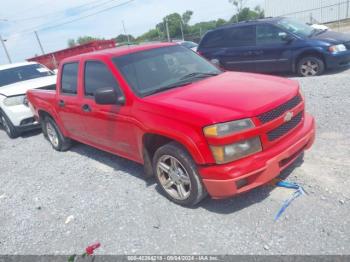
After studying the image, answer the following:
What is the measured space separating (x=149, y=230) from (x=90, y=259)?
0.63 metres

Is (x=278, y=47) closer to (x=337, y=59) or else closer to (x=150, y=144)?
(x=337, y=59)

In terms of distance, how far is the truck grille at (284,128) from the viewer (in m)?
3.17

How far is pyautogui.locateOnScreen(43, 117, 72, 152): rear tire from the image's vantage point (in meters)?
6.02

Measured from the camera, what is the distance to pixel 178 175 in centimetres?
352

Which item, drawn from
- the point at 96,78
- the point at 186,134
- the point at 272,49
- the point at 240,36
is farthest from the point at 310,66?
the point at 186,134

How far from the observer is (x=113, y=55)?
13.8 ft

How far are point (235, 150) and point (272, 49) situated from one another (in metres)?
6.76

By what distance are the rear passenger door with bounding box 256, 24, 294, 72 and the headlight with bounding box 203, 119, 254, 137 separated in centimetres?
648

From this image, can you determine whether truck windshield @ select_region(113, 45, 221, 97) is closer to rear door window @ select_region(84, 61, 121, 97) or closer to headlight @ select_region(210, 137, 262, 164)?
rear door window @ select_region(84, 61, 121, 97)

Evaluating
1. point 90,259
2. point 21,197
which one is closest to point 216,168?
point 90,259

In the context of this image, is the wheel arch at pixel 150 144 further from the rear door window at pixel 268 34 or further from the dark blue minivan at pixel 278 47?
the rear door window at pixel 268 34

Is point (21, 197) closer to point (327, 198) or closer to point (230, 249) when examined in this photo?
point (230, 249)

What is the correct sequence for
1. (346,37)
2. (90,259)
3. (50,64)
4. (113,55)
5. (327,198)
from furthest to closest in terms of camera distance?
(50,64)
(346,37)
(113,55)
(327,198)
(90,259)

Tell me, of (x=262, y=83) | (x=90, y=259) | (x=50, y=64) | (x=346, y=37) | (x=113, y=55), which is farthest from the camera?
(x=50, y=64)
